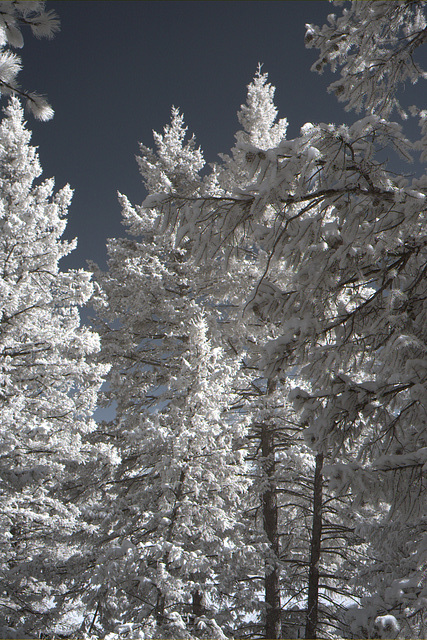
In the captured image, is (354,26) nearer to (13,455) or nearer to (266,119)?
(266,119)

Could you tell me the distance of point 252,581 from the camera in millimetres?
9633

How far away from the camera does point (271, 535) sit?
32.8ft

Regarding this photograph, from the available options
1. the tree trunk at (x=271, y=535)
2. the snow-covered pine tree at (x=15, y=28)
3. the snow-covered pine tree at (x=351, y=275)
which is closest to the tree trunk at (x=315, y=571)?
the tree trunk at (x=271, y=535)

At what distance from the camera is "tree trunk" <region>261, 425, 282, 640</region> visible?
9.31 meters

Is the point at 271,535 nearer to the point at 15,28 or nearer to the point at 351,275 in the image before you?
the point at 351,275

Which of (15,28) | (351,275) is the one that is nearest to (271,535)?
(351,275)

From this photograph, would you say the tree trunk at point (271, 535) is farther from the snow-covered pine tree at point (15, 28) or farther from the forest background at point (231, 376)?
the snow-covered pine tree at point (15, 28)

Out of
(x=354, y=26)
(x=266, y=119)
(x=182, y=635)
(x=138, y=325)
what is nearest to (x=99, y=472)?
(x=138, y=325)

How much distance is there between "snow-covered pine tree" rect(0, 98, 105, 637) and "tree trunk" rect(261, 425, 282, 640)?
4.38 meters

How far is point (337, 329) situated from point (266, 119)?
11.4m

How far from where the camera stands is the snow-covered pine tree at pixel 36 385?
925 cm

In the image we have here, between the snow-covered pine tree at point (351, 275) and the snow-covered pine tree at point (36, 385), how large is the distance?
6937mm

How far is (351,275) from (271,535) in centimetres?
810

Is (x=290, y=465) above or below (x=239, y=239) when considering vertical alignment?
above
